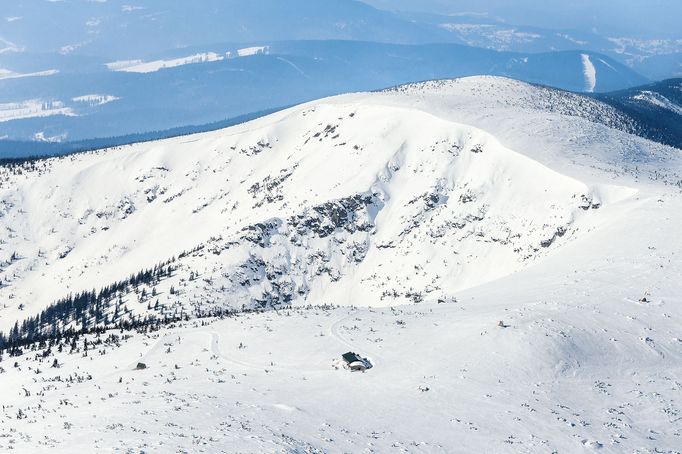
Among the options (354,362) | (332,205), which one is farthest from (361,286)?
(354,362)

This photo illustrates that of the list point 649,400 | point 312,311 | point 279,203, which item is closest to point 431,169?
point 279,203

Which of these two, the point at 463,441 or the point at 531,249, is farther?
the point at 531,249

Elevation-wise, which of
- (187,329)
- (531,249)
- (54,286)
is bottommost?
(54,286)

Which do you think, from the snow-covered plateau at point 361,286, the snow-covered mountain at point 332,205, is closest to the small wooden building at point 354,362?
the snow-covered plateau at point 361,286

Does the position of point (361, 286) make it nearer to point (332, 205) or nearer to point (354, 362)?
point (332, 205)

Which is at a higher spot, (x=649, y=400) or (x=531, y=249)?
(x=649, y=400)

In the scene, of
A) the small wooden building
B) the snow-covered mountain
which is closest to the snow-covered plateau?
the snow-covered mountain

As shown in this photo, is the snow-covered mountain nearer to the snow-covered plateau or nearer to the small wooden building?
the snow-covered plateau

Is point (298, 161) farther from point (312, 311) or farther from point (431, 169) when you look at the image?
point (312, 311)
